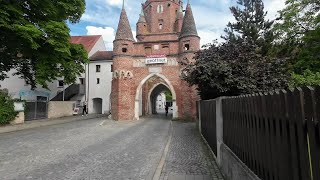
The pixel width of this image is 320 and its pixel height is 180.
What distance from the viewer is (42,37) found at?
18.6 meters

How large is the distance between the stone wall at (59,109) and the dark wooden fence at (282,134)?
2935cm

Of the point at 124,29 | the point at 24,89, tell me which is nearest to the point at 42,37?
the point at 124,29

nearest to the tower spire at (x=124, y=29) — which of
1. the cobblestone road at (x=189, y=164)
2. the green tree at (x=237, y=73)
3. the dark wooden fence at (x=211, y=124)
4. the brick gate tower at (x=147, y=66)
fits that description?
the brick gate tower at (x=147, y=66)

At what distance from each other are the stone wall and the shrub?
8.84 metres

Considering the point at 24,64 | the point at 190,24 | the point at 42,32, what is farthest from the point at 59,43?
the point at 190,24

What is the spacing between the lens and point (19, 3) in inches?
706

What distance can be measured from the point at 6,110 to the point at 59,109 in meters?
12.0

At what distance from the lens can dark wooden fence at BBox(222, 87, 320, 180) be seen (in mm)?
2525

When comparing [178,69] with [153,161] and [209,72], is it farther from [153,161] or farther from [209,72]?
[153,161]

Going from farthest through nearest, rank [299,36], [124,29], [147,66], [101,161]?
[124,29] < [147,66] < [299,36] < [101,161]

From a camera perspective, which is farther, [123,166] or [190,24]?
[190,24]

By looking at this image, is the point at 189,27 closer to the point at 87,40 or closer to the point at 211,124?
the point at 211,124

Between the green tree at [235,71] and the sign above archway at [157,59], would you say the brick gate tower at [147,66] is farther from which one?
the green tree at [235,71]

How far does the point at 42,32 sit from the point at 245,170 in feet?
55.0
